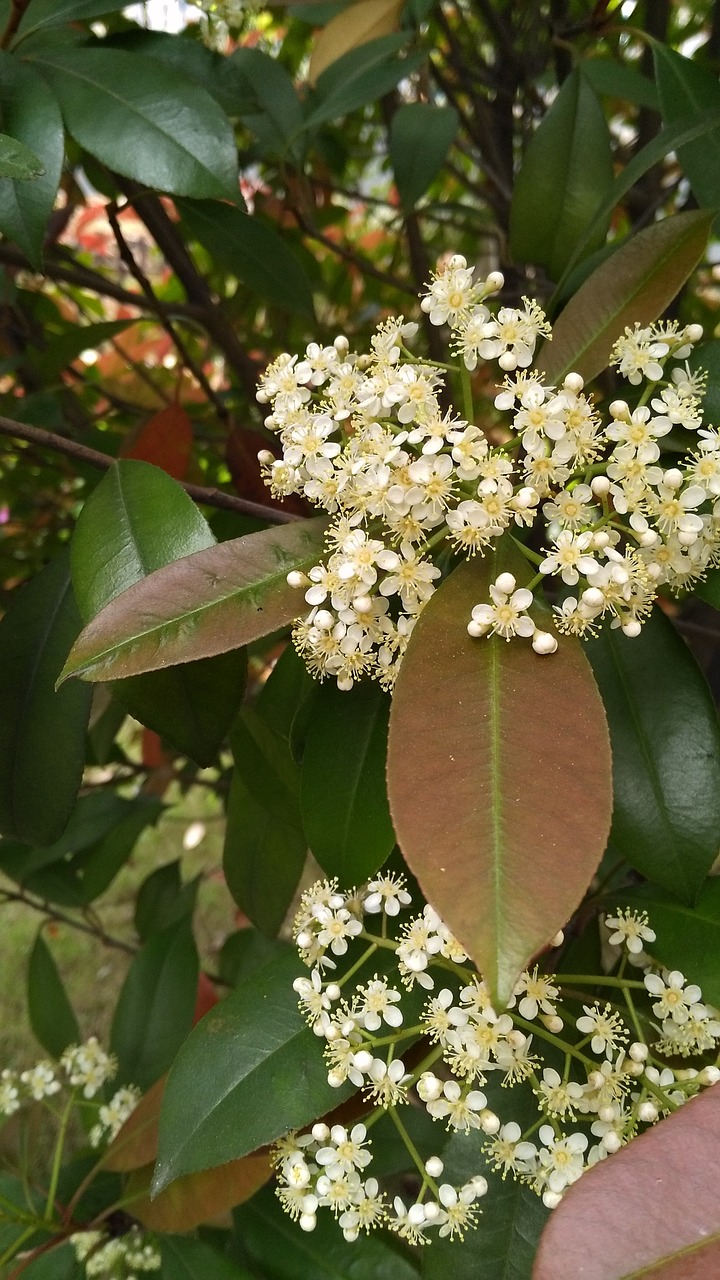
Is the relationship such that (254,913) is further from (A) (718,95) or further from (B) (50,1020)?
(A) (718,95)

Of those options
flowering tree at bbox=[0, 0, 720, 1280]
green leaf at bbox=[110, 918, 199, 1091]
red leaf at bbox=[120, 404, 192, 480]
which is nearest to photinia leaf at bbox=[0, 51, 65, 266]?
flowering tree at bbox=[0, 0, 720, 1280]

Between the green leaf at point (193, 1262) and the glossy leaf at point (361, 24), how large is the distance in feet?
4.35

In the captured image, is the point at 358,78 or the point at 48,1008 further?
the point at 48,1008

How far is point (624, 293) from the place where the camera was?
26.3 inches

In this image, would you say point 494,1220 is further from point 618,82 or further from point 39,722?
point 618,82

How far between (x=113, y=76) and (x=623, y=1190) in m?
0.91

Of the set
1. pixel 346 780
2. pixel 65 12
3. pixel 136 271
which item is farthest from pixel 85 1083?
pixel 65 12

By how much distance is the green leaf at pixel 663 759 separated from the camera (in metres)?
0.67

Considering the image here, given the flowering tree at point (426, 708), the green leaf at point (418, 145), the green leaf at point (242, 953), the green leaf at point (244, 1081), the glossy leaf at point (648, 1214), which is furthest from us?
the green leaf at point (242, 953)

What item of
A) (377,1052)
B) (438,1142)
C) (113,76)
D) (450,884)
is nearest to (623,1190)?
(450,884)

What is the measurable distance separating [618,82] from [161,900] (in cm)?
134

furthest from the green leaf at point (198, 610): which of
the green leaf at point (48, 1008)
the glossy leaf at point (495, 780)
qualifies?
the green leaf at point (48, 1008)

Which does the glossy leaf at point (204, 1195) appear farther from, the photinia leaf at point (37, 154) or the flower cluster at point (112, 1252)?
the photinia leaf at point (37, 154)

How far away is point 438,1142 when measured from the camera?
1004 mm
